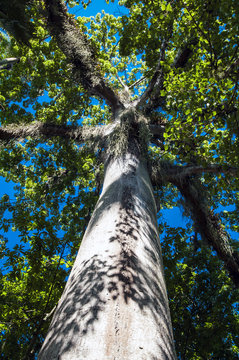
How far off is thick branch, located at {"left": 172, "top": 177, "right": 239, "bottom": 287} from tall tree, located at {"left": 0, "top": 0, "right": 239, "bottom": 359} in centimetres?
3

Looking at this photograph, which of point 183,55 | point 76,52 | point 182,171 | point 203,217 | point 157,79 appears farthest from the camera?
point 183,55

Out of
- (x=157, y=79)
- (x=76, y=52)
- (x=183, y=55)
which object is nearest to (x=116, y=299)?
(x=76, y=52)

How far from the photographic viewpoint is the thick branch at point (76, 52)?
18.7 ft

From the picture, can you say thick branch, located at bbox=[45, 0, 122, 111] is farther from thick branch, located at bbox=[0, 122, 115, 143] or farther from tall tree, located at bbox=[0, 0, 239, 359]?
thick branch, located at bbox=[0, 122, 115, 143]

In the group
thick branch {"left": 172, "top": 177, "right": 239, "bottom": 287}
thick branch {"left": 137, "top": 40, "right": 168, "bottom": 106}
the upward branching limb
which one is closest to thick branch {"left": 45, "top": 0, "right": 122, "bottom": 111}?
thick branch {"left": 137, "top": 40, "right": 168, "bottom": 106}

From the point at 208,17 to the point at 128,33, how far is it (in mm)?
4473

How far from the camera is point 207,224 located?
17.6 ft

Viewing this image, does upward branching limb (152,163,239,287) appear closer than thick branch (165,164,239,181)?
No

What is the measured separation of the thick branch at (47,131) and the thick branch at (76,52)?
3.31ft

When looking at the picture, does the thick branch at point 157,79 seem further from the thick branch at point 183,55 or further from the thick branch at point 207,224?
the thick branch at point 207,224

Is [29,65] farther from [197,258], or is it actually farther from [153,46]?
[197,258]

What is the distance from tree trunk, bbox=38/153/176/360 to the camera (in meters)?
1.18

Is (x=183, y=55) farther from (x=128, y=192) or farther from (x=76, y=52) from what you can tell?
(x=128, y=192)

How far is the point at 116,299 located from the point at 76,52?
5833mm
